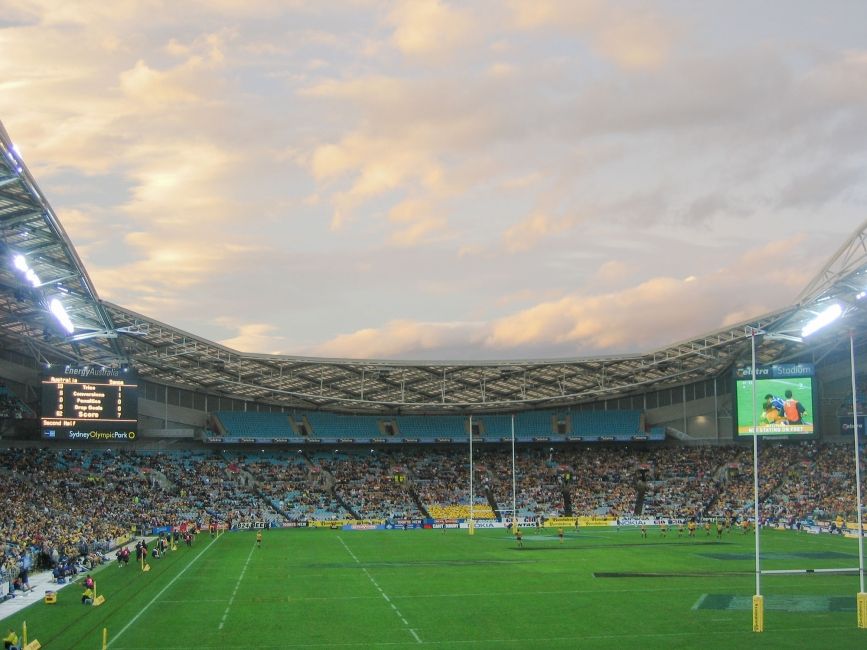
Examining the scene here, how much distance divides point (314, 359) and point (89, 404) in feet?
73.8

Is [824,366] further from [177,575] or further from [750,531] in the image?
[177,575]

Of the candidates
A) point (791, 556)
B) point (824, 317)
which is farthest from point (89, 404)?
point (824, 317)

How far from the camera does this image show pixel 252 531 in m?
80.4

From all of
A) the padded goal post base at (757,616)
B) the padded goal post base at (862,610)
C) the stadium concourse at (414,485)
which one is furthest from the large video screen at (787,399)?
the padded goal post base at (757,616)

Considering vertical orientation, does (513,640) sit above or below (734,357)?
below

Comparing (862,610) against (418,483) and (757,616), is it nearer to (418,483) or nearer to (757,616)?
(757,616)

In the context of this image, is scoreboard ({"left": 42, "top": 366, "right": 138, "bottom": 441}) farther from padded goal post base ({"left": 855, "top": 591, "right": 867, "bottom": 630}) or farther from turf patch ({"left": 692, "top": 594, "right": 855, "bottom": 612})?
padded goal post base ({"left": 855, "top": 591, "right": 867, "bottom": 630})

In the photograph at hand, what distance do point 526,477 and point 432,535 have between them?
28.1 m

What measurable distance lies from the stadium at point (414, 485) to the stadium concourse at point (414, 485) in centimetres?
33

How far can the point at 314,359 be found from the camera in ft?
275

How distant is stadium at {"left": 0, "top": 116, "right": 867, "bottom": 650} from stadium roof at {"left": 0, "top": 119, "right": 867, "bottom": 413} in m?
0.27

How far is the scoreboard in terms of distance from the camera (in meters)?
64.9

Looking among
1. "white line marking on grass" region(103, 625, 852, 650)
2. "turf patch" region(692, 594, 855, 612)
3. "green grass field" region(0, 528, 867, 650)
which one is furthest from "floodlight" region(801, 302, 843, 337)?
"white line marking on grass" region(103, 625, 852, 650)

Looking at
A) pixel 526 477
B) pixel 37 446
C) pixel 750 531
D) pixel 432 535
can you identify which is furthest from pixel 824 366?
pixel 37 446
